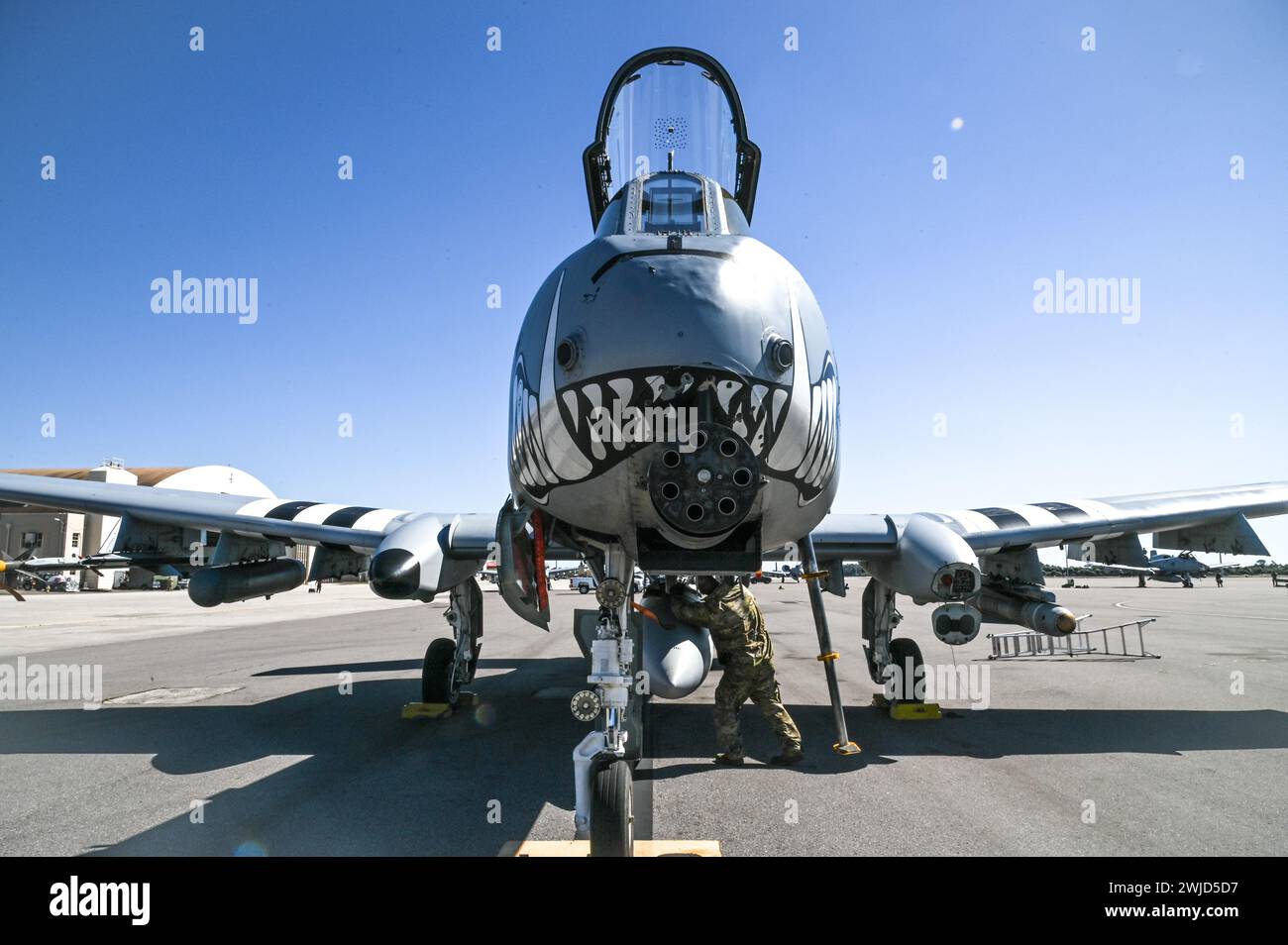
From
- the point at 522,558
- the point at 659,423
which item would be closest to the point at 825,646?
the point at 522,558

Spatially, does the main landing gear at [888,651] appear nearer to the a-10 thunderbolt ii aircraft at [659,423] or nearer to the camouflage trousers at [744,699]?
the a-10 thunderbolt ii aircraft at [659,423]

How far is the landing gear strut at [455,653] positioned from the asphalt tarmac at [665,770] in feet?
1.45

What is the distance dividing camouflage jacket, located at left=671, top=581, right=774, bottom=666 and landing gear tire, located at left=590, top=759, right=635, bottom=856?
9.54ft

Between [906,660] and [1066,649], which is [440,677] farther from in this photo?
[1066,649]

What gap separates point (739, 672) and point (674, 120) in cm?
497

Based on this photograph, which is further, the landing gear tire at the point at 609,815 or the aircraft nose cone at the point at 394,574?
the aircraft nose cone at the point at 394,574

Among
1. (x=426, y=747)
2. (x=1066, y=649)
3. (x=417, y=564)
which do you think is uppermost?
(x=417, y=564)

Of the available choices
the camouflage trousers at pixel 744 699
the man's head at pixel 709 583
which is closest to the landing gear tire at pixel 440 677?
the man's head at pixel 709 583

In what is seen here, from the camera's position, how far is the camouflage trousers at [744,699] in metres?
6.27

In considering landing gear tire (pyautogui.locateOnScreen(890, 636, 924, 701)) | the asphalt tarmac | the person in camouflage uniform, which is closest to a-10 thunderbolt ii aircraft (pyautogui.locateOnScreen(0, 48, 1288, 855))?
the person in camouflage uniform

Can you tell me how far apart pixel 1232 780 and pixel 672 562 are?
5218 mm

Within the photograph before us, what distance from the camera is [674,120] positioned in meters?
5.94

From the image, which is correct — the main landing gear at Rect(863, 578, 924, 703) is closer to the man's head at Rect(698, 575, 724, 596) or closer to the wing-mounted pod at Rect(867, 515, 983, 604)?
the wing-mounted pod at Rect(867, 515, 983, 604)
